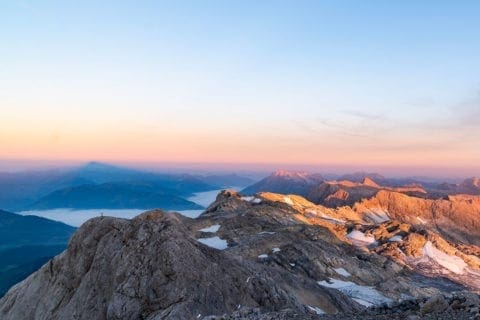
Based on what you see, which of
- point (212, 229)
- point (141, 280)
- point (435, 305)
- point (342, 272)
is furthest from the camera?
point (212, 229)

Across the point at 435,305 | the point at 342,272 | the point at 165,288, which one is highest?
the point at 435,305

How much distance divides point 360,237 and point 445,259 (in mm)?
28969

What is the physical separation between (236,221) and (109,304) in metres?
70.7

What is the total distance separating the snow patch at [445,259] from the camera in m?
159

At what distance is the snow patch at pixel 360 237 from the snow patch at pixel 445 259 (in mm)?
18445

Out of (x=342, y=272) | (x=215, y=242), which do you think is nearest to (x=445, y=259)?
(x=342, y=272)

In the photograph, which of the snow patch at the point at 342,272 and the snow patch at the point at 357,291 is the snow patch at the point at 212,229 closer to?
the snow patch at the point at 342,272

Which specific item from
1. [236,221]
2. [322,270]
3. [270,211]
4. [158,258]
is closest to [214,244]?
[236,221]

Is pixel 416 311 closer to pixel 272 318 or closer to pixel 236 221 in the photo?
pixel 272 318

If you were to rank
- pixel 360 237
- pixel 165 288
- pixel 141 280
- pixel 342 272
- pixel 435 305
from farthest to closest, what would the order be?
pixel 360 237, pixel 342 272, pixel 141 280, pixel 165 288, pixel 435 305

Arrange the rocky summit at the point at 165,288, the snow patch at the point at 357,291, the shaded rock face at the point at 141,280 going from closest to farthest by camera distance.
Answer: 1. the rocky summit at the point at 165,288
2. the shaded rock face at the point at 141,280
3. the snow patch at the point at 357,291

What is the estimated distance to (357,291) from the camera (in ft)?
275

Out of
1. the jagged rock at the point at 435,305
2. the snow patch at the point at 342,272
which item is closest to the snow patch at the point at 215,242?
the snow patch at the point at 342,272

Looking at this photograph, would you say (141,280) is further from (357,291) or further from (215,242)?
(215,242)
